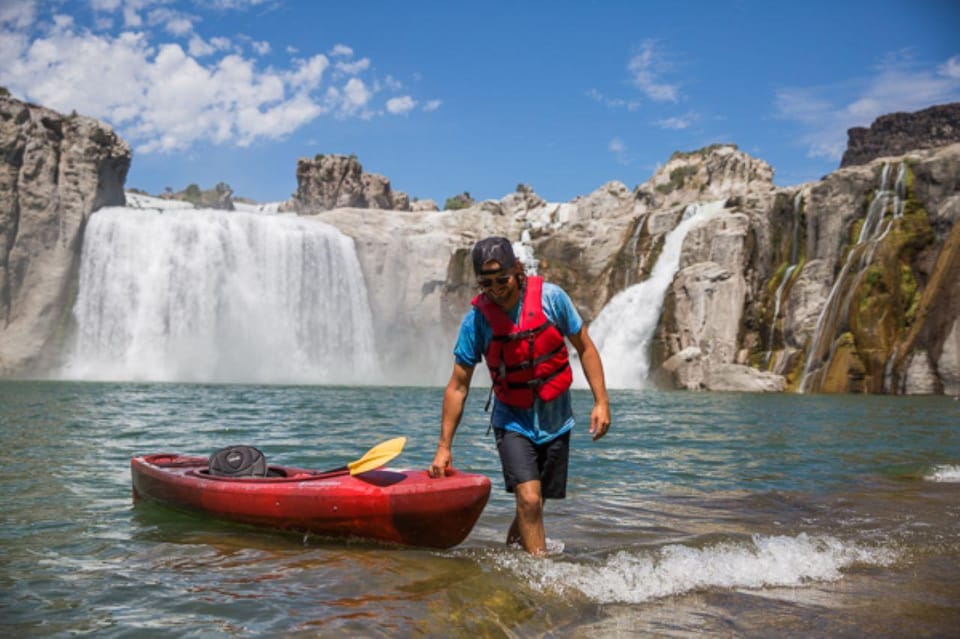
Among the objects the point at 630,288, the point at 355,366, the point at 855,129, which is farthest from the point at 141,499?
the point at 855,129

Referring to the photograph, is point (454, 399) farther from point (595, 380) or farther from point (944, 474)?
point (944, 474)

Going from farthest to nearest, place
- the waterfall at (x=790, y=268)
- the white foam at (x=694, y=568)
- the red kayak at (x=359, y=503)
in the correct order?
the waterfall at (x=790, y=268) < the red kayak at (x=359, y=503) < the white foam at (x=694, y=568)

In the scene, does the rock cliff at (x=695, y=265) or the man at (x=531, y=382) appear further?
the rock cliff at (x=695, y=265)

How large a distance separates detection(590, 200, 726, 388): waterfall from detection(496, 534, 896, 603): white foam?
2934cm

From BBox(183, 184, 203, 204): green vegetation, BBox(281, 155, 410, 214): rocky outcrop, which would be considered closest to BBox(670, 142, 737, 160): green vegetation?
BBox(281, 155, 410, 214): rocky outcrop

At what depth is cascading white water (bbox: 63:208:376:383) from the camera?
3700cm

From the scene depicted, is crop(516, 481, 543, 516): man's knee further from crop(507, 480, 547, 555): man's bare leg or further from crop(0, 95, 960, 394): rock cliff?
crop(0, 95, 960, 394): rock cliff

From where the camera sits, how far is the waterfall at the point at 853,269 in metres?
27.6

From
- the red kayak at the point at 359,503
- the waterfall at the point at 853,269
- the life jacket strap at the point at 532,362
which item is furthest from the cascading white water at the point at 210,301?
the life jacket strap at the point at 532,362

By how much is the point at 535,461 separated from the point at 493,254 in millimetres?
1175

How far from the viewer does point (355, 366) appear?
42.1 metres

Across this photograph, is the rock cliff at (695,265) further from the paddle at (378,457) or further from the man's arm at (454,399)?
the man's arm at (454,399)

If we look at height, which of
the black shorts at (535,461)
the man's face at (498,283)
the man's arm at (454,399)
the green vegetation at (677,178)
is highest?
the green vegetation at (677,178)

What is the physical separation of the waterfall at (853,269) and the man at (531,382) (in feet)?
84.8
